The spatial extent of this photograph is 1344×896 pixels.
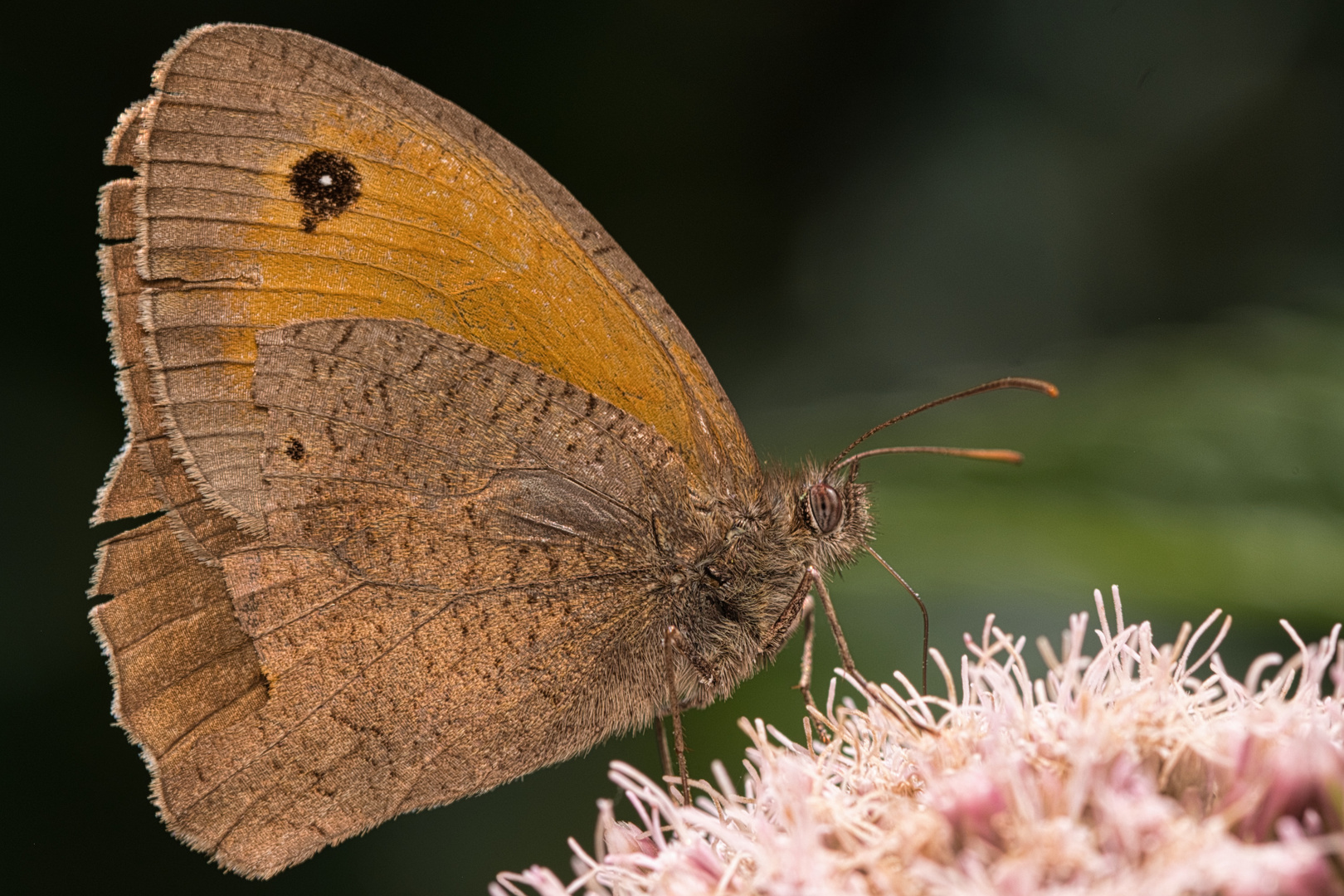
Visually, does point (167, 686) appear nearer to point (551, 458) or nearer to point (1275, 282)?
point (551, 458)

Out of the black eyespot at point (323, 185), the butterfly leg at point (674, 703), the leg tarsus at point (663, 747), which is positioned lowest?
the leg tarsus at point (663, 747)

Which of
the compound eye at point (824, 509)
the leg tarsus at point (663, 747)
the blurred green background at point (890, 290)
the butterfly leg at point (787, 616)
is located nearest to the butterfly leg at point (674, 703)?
the leg tarsus at point (663, 747)

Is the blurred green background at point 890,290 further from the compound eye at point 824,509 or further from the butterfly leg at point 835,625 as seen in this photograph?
the butterfly leg at point 835,625

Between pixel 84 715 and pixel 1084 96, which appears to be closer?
pixel 84 715

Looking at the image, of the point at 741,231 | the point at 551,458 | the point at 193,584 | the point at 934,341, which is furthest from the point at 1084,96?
the point at 193,584

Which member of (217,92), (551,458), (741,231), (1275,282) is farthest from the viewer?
(741,231)

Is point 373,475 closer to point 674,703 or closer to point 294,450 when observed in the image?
point 294,450

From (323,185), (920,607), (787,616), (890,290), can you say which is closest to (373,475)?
(323,185)
